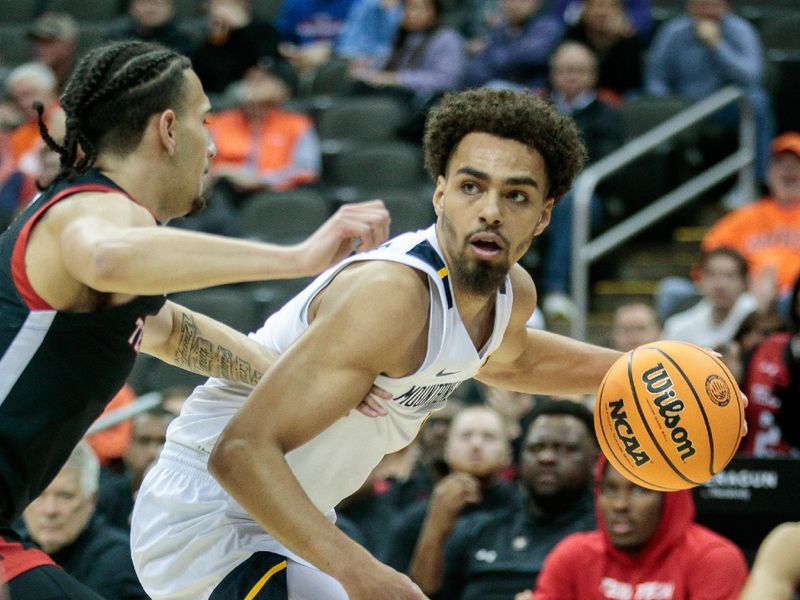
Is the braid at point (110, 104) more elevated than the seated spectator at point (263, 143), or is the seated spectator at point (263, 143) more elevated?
the braid at point (110, 104)

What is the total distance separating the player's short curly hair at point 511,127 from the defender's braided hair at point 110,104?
0.73 m

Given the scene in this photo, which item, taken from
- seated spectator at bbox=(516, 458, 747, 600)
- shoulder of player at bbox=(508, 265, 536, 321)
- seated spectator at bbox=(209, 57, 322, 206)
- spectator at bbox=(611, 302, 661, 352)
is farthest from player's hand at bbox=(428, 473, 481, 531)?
seated spectator at bbox=(209, 57, 322, 206)

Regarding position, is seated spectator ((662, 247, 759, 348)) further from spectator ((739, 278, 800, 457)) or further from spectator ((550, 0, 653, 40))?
spectator ((550, 0, 653, 40))

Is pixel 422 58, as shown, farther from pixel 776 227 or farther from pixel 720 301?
pixel 720 301

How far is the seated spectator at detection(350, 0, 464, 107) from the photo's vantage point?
10430 mm

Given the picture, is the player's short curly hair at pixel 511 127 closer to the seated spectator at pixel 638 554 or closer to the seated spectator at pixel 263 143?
the seated spectator at pixel 638 554

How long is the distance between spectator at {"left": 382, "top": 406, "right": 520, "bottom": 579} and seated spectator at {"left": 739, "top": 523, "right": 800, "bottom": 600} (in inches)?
85.8

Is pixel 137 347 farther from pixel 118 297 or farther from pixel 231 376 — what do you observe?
pixel 231 376

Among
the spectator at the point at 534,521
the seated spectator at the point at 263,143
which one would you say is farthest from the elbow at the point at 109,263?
the seated spectator at the point at 263,143

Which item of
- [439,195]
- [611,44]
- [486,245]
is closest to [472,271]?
[486,245]

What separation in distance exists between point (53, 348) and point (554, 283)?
19.2 ft

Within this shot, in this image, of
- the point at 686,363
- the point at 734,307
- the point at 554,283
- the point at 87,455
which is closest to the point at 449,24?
the point at 554,283

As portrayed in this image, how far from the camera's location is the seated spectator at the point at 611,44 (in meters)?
10.1

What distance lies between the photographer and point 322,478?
377cm
